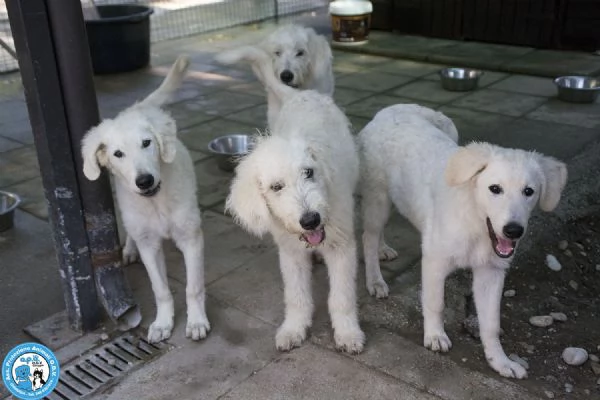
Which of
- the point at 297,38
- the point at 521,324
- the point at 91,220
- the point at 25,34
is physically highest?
the point at 25,34

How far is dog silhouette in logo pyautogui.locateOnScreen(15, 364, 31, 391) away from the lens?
3027mm

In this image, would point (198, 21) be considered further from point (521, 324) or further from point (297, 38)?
point (521, 324)

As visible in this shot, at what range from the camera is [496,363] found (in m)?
3.13

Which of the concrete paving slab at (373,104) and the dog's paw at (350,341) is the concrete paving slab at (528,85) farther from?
the dog's paw at (350,341)

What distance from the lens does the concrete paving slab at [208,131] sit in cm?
630

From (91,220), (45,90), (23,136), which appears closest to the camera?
(45,90)

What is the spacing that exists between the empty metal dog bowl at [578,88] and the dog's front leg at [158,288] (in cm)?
564

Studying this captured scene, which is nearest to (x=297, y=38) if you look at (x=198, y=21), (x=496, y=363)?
(x=496, y=363)

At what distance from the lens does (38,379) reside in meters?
3.06

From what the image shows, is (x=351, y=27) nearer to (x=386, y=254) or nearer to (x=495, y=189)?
(x=386, y=254)

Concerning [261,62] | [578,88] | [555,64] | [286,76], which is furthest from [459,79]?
[261,62]

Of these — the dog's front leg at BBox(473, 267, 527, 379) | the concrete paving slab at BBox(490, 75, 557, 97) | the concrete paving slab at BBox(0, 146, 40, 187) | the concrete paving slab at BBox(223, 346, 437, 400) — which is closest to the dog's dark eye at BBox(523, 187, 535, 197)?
the dog's front leg at BBox(473, 267, 527, 379)

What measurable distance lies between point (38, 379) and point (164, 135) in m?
1.42

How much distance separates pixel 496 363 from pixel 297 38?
3151 mm
